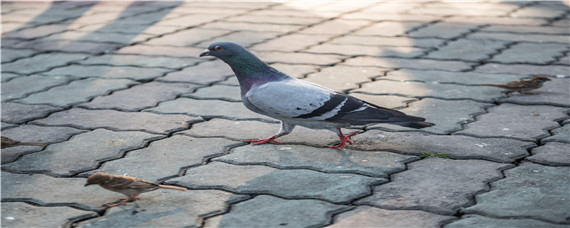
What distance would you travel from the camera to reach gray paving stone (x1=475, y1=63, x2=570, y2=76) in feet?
18.7

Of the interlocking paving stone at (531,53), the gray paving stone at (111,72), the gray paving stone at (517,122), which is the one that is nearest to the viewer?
the gray paving stone at (517,122)

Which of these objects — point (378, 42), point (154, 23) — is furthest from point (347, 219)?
point (154, 23)

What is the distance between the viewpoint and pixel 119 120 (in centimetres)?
466

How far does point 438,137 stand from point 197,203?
5.09 feet

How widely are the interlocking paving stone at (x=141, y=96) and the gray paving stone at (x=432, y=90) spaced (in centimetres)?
130

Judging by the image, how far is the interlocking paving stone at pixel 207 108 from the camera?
4.78m

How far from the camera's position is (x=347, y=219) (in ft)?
10.0

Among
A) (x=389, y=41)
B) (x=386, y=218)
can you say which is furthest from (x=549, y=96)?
(x=386, y=218)

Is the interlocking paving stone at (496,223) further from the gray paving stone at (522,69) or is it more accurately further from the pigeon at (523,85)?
the gray paving stone at (522,69)

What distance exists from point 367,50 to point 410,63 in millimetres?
616

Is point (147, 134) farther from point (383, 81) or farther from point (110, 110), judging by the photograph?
point (383, 81)

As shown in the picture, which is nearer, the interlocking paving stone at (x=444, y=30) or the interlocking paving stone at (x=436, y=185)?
the interlocking paving stone at (x=436, y=185)

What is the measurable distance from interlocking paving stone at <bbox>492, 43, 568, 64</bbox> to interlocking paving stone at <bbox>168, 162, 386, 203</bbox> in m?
3.05

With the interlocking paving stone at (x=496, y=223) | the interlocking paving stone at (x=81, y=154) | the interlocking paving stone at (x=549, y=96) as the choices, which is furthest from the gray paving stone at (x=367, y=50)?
the interlocking paving stone at (x=496, y=223)
